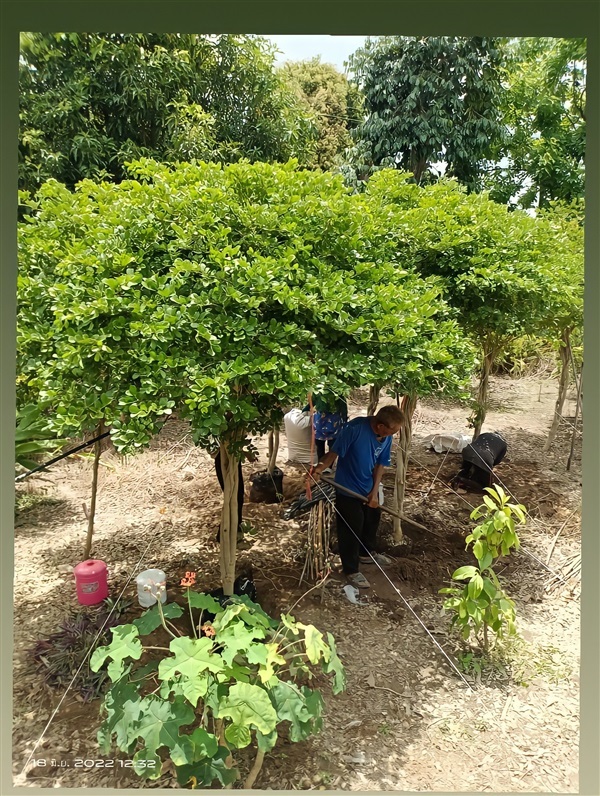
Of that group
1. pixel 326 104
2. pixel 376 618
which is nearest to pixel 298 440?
pixel 376 618

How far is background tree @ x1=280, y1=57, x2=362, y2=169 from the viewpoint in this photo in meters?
2.65

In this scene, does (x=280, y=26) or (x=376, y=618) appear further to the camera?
(x=376, y=618)

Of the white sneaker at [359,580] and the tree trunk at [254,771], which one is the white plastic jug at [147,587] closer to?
the tree trunk at [254,771]

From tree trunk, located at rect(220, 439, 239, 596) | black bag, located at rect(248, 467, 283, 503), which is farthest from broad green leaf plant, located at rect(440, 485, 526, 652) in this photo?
black bag, located at rect(248, 467, 283, 503)

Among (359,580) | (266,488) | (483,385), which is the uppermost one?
(483,385)

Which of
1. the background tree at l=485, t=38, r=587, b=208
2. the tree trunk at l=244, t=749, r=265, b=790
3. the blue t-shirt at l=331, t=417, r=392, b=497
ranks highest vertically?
the background tree at l=485, t=38, r=587, b=208

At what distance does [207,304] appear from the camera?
1.46 meters

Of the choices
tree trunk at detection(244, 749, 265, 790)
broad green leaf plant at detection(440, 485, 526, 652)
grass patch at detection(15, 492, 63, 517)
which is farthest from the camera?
grass patch at detection(15, 492, 63, 517)

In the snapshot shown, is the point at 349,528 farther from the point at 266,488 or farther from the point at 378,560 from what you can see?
the point at 266,488

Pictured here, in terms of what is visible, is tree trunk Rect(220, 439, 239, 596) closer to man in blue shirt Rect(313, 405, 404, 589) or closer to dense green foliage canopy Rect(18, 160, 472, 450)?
dense green foliage canopy Rect(18, 160, 472, 450)

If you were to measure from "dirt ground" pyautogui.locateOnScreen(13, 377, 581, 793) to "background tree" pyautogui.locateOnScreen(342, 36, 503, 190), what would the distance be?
190cm

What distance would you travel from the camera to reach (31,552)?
284 cm

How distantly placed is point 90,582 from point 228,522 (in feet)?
→ 2.46

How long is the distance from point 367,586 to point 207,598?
4.02ft
